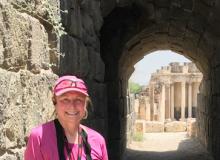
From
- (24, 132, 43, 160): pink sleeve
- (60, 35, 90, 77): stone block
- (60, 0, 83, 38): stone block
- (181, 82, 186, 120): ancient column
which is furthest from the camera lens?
(181, 82, 186, 120): ancient column

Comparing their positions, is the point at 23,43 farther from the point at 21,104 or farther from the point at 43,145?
the point at 43,145

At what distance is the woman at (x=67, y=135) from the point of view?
299 cm

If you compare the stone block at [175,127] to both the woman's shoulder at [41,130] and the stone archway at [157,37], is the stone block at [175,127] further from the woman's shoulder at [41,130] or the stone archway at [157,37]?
the woman's shoulder at [41,130]

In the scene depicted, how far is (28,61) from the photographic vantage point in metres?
4.27

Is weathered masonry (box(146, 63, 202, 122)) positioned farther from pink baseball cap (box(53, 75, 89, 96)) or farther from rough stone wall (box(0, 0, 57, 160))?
pink baseball cap (box(53, 75, 89, 96))

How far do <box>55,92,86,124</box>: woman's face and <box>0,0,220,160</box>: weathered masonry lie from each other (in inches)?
24.5

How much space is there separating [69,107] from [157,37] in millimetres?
10103

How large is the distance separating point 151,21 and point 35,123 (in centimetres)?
714

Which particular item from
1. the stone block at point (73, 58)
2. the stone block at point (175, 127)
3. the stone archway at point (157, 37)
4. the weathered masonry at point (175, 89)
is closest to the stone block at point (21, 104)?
the stone block at point (73, 58)

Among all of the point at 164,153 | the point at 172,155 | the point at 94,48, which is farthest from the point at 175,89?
the point at 94,48

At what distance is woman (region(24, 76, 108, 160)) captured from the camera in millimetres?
2990

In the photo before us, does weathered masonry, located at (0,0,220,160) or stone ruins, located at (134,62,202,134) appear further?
stone ruins, located at (134,62,202,134)

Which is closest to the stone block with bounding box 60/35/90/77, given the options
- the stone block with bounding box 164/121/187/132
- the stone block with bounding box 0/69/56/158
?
the stone block with bounding box 0/69/56/158

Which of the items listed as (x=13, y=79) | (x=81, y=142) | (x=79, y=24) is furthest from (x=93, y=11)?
(x=81, y=142)
